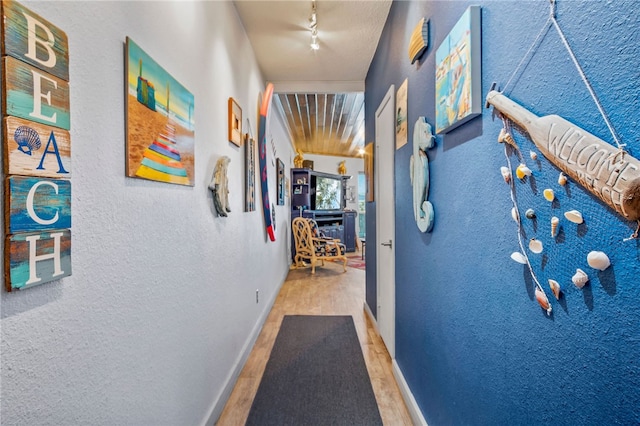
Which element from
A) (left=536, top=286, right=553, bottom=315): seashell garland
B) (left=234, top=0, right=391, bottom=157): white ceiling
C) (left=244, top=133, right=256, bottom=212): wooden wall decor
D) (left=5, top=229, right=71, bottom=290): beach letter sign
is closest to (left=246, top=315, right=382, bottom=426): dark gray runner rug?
(left=244, top=133, right=256, bottom=212): wooden wall decor

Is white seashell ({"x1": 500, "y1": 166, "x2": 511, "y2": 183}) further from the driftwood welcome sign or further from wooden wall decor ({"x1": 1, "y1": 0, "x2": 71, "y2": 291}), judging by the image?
wooden wall decor ({"x1": 1, "y1": 0, "x2": 71, "y2": 291})

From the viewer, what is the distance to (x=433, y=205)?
4.60ft

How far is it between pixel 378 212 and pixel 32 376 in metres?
2.44

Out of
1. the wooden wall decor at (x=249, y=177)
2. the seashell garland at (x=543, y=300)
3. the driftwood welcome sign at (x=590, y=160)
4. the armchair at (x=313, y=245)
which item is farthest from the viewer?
the armchair at (x=313, y=245)

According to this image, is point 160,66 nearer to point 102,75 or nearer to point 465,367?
point 102,75

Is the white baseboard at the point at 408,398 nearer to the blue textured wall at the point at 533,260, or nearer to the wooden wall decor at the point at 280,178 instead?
the blue textured wall at the point at 533,260

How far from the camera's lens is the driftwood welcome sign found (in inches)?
18.8

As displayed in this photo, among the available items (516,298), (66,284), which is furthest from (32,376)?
(516,298)

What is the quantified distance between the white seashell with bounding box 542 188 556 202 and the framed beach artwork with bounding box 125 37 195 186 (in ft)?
3.87

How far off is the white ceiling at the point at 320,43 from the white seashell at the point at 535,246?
6.94 ft

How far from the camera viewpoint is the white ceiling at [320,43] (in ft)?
7.11

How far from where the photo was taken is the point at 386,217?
94.6 inches

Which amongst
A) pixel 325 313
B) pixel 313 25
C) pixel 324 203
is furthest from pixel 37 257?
pixel 324 203

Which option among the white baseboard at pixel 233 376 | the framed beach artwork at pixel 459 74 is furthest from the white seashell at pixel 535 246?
the white baseboard at pixel 233 376
